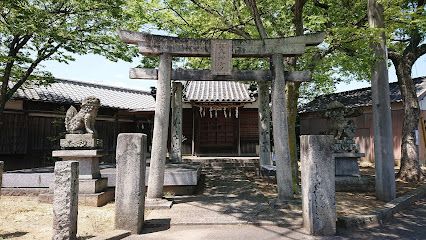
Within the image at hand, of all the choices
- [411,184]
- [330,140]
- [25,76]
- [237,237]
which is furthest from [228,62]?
[25,76]

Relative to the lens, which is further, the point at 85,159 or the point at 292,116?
the point at 292,116

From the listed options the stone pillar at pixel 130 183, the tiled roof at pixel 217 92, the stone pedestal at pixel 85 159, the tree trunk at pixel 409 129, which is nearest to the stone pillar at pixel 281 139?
the stone pillar at pixel 130 183

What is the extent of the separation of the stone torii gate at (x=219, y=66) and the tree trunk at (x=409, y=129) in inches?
306

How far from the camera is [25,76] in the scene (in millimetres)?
13586

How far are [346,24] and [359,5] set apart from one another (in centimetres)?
122

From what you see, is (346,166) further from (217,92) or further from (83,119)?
(83,119)

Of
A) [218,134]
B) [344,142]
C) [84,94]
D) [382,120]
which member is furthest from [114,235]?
[84,94]

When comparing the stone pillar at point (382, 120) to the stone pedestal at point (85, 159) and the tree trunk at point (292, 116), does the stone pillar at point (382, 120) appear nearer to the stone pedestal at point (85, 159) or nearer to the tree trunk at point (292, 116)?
the tree trunk at point (292, 116)

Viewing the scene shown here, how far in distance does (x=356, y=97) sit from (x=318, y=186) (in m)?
20.0

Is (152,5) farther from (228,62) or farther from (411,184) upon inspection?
(411,184)

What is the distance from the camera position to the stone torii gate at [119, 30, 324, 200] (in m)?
7.95

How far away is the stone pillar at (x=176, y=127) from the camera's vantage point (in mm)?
14089

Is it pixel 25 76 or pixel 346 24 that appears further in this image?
pixel 25 76

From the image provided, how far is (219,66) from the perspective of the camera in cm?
824
